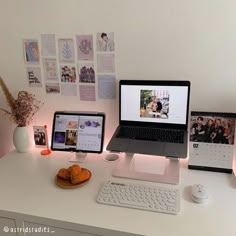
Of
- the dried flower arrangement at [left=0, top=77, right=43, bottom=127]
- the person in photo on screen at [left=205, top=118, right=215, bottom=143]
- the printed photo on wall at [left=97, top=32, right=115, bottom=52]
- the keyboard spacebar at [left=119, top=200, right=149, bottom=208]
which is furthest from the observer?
the dried flower arrangement at [left=0, top=77, right=43, bottom=127]

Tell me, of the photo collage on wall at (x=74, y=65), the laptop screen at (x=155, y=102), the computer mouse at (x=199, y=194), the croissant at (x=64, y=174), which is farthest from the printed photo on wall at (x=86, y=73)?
the computer mouse at (x=199, y=194)

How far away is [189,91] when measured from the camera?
140 centimetres

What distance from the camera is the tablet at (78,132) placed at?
5.06ft

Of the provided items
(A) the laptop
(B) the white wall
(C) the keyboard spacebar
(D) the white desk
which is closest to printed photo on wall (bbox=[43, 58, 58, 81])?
(B) the white wall

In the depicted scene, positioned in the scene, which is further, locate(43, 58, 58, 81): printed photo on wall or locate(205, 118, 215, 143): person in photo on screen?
locate(43, 58, 58, 81): printed photo on wall

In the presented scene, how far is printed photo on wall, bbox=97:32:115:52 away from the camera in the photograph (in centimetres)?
150

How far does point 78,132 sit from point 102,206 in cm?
57

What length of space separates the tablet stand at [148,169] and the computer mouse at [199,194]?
132mm

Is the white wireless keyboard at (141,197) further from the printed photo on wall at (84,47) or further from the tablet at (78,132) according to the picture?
the printed photo on wall at (84,47)

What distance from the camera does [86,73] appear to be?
5.28ft

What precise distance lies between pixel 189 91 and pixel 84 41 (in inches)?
26.3

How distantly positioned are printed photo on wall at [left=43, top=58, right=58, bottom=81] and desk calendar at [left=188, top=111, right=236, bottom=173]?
2.86 feet

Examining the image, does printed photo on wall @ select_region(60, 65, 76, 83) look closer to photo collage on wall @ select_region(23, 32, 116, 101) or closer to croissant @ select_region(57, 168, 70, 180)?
photo collage on wall @ select_region(23, 32, 116, 101)

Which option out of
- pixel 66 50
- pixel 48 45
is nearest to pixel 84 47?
pixel 66 50
